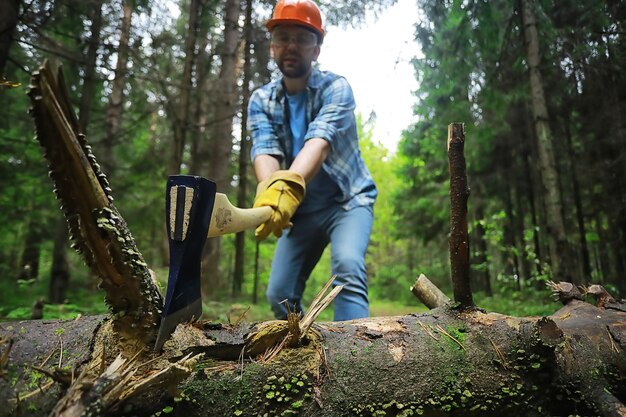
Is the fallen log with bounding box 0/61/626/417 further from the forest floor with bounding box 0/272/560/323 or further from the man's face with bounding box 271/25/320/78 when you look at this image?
the forest floor with bounding box 0/272/560/323

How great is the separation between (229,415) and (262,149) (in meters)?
2.00

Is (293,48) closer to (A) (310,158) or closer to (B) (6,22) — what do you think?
(A) (310,158)

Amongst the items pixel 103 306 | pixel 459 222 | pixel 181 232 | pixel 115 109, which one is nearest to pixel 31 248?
pixel 115 109

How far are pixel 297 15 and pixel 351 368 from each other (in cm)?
229

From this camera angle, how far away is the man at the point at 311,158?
2521 millimetres

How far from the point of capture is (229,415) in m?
1.33

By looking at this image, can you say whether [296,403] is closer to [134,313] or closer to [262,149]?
[134,313]

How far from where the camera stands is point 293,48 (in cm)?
277

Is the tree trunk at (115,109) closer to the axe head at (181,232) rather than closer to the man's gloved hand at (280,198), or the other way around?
the man's gloved hand at (280,198)

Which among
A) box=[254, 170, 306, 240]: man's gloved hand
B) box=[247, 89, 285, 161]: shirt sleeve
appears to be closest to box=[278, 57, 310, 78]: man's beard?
box=[247, 89, 285, 161]: shirt sleeve

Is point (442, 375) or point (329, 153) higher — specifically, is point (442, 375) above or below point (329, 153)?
below

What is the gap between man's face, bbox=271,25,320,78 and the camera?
275 cm

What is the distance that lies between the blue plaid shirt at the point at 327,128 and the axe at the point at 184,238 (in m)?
1.26

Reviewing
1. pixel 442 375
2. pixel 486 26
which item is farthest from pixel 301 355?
pixel 486 26
